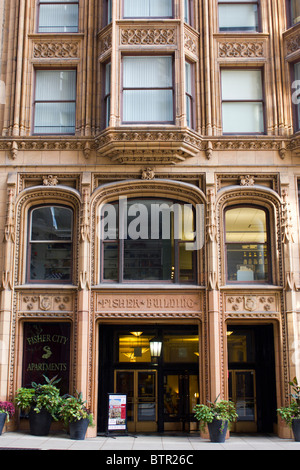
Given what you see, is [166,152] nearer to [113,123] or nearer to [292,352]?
[113,123]

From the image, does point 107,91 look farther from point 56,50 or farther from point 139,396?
point 139,396

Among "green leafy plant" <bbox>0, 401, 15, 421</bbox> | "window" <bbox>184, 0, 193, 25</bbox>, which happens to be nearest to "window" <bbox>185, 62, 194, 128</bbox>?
"window" <bbox>184, 0, 193, 25</bbox>

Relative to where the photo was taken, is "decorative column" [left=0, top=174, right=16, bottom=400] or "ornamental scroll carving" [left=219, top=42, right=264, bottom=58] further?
"ornamental scroll carving" [left=219, top=42, right=264, bottom=58]

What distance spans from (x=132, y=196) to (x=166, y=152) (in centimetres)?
190

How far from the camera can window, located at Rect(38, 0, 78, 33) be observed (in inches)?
774

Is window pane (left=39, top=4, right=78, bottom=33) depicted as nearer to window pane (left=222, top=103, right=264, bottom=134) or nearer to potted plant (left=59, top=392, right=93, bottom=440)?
window pane (left=222, top=103, right=264, bottom=134)

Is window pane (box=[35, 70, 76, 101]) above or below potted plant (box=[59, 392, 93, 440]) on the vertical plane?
above

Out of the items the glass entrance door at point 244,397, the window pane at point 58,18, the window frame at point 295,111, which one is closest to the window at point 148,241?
the glass entrance door at point 244,397

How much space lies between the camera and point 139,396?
61.9 ft

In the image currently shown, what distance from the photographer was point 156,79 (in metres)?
18.8

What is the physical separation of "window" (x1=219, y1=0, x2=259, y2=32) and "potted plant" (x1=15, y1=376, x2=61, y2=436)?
44.7 ft

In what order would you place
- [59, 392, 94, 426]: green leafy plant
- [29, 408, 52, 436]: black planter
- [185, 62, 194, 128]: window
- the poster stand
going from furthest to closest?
[185, 62, 194, 128]: window
the poster stand
[29, 408, 52, 436]: black planter
[59, 392, 94, 426]: green leafy plant

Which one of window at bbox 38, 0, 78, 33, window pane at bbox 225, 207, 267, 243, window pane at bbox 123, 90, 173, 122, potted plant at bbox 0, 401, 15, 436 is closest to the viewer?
potted plant at bbox 0, 401, 15, 436
